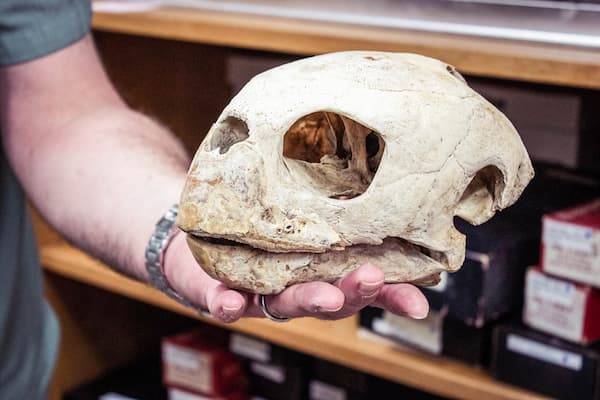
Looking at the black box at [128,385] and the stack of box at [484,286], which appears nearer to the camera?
the stack of box at [484,286]

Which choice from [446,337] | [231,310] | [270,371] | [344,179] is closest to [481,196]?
[344,179]

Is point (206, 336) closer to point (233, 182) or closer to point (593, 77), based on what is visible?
point (593, 77)

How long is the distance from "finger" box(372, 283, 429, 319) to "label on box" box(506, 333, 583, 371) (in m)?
0.51

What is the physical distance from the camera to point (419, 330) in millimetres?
1197

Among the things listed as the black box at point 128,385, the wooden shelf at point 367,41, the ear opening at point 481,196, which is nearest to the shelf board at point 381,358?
the black box at point 128,385

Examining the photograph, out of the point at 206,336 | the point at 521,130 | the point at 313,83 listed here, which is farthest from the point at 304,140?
the point at 206,336

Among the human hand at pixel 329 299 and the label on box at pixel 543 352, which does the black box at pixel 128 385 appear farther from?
the human hand at pixel 329 299

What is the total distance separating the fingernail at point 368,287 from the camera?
0.60 m

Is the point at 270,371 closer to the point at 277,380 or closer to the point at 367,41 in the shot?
the point at 277,380

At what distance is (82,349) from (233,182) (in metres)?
1.22

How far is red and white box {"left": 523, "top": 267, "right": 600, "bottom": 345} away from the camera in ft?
3.54

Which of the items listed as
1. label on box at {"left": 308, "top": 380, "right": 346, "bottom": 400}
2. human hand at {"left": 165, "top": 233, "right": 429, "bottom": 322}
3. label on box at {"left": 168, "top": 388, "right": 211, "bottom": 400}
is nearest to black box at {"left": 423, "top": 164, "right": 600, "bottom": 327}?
label on box at {"left": 308, "top": 380, "right": 346, "bottom": 400}

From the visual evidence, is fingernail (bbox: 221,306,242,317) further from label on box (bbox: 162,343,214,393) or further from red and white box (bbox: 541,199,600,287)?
label on box (bbox: 162,343,214,393)

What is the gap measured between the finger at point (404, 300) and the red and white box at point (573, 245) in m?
0.47
